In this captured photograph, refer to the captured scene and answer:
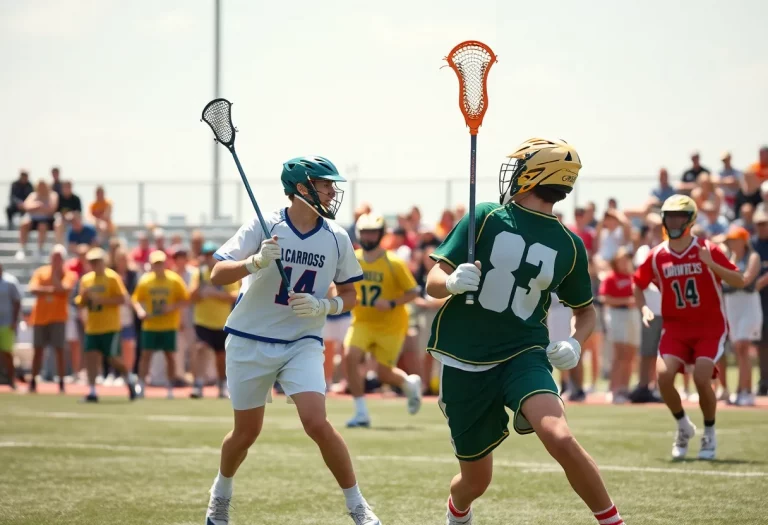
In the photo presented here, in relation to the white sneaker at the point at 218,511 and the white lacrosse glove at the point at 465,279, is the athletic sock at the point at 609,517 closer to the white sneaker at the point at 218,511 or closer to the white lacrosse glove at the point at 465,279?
the white lacrosse glove at the point at 465,279

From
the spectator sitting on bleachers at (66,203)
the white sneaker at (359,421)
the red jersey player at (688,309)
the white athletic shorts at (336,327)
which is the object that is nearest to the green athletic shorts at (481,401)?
the red jersey player at (688,309)

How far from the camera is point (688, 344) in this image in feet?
34.0

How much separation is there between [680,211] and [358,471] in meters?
3.55

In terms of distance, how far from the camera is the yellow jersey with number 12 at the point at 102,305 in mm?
17484

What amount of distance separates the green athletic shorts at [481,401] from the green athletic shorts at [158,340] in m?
12.7

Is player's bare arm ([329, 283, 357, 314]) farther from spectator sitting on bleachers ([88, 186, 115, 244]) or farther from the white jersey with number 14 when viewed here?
spectator sitting on bleachers ([88, 186, 115, 244])

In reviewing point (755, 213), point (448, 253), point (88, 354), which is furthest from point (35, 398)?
point (448, 253)

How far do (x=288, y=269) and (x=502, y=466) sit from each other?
3.72 m

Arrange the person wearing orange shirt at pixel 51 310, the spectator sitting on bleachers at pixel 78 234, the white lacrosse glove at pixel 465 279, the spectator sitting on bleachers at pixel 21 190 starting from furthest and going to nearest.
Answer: the spectator sitting on bleachers at pixel 21 190 < the spectator sitting on bleachers at pixel 78 234 < the person wearing orange shirt at pixel 51 310 < the white lacrosse glove at pixel 465 279

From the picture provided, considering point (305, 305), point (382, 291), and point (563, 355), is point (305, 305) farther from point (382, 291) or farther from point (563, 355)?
point (382, 291)

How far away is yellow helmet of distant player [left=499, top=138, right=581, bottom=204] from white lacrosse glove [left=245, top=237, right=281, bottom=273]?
1395 millimetres

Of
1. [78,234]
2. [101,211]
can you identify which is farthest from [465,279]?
[101,211]

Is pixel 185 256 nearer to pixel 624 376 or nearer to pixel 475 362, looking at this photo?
pixel 624 376

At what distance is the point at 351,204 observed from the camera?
24719mm
